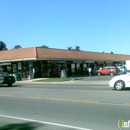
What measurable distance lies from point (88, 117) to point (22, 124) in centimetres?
222

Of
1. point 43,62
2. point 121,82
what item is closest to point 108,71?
point 43,62

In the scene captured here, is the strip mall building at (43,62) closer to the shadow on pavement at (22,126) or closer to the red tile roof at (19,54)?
the red tile roof at (19,54)

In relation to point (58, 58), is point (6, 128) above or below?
below

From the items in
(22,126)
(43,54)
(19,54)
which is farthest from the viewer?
(19,54)

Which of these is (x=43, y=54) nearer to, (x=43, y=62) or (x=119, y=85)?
(x=43, y=62)

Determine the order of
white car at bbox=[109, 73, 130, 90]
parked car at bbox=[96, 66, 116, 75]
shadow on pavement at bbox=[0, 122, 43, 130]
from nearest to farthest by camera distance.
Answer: shadow on pavement at bbox=[0, 122, 43, 130]
white car at bbox=[109, 73, 130, 90]
parked car at bbox=[96, 66, 116, 75]

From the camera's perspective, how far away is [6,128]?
757 centimetres

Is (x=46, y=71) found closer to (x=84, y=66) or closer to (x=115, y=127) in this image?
(x=84, y=66)

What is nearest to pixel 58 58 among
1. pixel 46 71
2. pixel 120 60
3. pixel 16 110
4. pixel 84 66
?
pixel 46 71

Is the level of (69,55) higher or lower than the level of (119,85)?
higher

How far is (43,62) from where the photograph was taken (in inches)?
1634

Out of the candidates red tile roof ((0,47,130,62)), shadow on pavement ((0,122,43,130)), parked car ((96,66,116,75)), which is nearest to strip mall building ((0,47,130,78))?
red tile roof ((0,47,130,62))

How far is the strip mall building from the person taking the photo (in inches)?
1586

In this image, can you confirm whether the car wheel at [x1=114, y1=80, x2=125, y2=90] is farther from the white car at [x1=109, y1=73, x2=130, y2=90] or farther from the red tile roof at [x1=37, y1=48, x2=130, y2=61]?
the red tile roof at [x1=37, y1=48, x2=130, y2=61]
